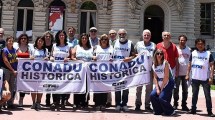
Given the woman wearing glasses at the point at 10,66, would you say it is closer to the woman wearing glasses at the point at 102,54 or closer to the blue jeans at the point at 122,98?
the woman wearing glasses at the point at 102,54

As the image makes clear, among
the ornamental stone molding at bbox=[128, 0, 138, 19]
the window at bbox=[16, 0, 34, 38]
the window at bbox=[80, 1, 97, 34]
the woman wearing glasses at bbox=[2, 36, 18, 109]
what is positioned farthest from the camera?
the window at bbox=[80, 1, 97, 34]

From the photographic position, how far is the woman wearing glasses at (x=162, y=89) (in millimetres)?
9938

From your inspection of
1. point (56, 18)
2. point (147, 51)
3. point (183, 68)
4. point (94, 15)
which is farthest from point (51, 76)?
point (94, 15)

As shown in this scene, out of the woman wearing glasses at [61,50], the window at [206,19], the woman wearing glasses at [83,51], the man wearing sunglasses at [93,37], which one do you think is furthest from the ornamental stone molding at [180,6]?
the woman wearing glasses at [61,50]

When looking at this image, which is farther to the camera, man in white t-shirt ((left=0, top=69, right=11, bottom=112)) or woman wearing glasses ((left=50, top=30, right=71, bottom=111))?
woman wearing glasses ((left=50, top=30, right=71, bottom=111))

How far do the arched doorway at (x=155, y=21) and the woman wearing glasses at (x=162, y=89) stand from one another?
80.6ft

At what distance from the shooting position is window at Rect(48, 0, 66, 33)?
33.4 meters

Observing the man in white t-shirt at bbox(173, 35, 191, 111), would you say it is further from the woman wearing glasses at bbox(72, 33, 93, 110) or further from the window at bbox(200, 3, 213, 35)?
the window at bbox(200, 3, 213, 35)

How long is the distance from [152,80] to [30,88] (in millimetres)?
4014

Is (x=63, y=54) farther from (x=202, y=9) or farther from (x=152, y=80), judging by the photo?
(x=202, y=9)

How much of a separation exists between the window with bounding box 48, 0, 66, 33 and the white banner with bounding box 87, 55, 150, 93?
23.1 m

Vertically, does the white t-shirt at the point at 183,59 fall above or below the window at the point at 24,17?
→ below

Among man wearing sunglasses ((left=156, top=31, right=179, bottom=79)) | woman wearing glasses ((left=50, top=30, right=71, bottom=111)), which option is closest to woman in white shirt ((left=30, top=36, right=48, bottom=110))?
woman wearing glasses ((left=50, top=30, right=71, bottom=111))

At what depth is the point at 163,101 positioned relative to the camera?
9820 millimetres
